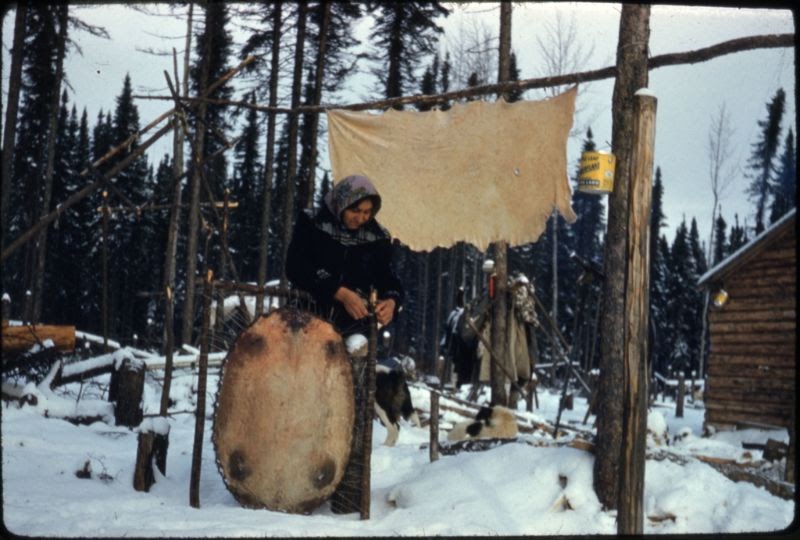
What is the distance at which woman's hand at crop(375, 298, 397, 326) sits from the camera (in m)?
4.60

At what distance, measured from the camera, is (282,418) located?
437cm

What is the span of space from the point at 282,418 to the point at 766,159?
48519 millimetres

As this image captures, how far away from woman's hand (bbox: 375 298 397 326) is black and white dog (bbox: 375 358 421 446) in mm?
1903

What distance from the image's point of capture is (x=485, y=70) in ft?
76.1

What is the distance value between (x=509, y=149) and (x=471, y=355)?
5.31m

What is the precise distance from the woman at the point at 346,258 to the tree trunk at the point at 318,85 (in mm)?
12702

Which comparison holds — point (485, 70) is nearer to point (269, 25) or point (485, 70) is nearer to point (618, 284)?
point (269, 25)

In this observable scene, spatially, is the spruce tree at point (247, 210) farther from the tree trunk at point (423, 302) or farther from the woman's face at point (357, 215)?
the woman's face at point (357, 215)

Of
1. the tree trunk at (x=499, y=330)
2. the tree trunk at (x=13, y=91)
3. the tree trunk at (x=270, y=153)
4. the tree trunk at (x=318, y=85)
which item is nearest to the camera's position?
the tree trunk at (x=499, y=330)

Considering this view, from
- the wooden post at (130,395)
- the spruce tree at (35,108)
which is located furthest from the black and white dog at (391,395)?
the spruce tree at (35,108)

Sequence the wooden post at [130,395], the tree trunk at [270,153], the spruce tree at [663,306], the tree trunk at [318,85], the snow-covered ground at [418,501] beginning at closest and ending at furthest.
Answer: the snow-covered ground at [418,501], the wooden post at [130,395], the tree trunk at [318,85], the tree trunk at [270,153], the spruce tree at [663,306]

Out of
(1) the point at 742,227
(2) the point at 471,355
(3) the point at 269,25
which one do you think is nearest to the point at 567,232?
(1) the point at 742,227

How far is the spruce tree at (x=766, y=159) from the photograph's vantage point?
44.9 meters

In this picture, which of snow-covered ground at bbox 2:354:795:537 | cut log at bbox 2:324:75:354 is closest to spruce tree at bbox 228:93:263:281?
cut log at bbox 2:324:75:354
